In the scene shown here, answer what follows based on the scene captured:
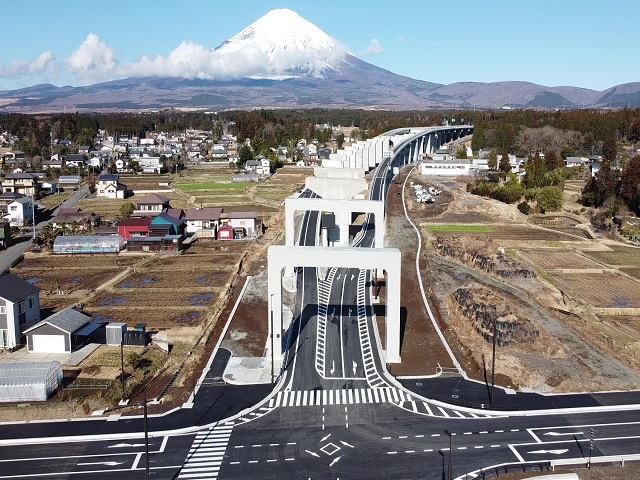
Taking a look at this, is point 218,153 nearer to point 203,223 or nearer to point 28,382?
point 203,223

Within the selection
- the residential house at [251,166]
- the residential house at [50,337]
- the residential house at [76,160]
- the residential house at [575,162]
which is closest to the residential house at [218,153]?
the residential house at [251,166]

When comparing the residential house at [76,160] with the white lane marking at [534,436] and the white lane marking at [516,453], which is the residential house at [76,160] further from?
the white lane marking at [516,453]

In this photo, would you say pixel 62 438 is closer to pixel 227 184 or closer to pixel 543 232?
pixel 543 232

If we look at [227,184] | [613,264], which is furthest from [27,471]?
[227,184]

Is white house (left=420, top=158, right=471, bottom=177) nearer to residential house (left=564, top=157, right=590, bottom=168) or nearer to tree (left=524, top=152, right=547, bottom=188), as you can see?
tree (left=524, top=152, right=547, bottom=188)

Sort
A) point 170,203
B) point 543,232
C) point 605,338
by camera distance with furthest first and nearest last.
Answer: point 170,203
point 543,232
point 605,338

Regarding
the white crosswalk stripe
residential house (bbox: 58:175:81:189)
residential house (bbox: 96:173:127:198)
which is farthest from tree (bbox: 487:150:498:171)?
the white crosswalk stripe
